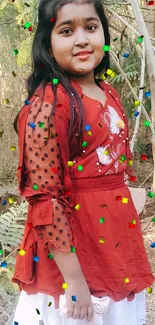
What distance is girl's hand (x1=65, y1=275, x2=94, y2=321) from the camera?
1.16 meters

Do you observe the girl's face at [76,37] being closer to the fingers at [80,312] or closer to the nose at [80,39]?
the nose at [80,39]

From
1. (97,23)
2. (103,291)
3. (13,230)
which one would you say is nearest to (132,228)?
(103,291)

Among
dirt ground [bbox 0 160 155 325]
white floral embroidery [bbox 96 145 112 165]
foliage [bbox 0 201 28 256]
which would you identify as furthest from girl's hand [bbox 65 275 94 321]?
foliage [bbox 0 201 28 256]

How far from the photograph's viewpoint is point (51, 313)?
1.26m

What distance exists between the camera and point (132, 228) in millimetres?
1284

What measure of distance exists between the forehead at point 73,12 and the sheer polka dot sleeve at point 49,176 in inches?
7.4

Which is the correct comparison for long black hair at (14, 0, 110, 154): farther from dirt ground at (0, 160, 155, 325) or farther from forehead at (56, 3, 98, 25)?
dirt ground at (0, 160, 155, 325)

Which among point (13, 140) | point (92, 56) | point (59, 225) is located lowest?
point (13, 140)

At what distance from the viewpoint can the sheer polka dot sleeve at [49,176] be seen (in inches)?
45.0

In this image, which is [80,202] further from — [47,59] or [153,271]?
[153,271]

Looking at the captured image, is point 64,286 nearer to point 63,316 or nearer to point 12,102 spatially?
point 63,316

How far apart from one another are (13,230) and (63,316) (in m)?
1.18

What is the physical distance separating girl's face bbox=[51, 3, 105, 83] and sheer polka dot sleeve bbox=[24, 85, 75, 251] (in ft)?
0.37

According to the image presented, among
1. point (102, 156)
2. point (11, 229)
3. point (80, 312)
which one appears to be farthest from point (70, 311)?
point (11, 229)
